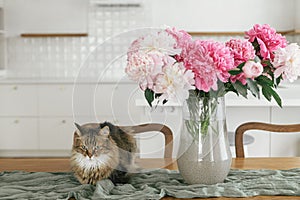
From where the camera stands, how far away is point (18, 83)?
481cm

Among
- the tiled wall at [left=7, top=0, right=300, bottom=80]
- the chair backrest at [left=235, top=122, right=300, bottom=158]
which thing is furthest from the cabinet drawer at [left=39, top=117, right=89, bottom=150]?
the chair backrest at [left=235, top=122, right=300, bottom=158]

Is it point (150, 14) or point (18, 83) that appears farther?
point (150, 14)

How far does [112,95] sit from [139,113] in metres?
0.09

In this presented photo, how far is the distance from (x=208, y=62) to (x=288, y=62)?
0.79 ft

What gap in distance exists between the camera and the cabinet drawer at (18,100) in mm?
4824

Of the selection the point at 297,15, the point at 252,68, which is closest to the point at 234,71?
the point at 252,68

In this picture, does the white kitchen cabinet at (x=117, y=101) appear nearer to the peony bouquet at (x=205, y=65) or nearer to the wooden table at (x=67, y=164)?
the peony bouquet at (x=205, y=65)

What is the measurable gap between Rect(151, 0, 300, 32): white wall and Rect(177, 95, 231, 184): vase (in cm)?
404

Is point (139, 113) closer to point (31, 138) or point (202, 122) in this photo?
point (202, 122)

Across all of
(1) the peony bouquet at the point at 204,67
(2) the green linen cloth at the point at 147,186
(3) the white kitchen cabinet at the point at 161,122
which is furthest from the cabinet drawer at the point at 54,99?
(1) the peony bouquet at the point at 204,67

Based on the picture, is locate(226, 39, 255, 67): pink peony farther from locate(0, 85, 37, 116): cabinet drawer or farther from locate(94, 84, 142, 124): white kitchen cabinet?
locate(0, 85, 37, 116): cabinet drawer

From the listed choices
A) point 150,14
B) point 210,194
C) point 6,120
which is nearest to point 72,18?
point 150,14

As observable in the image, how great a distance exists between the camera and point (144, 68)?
1.23 meters

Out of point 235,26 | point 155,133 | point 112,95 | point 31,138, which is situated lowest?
point 31,138
